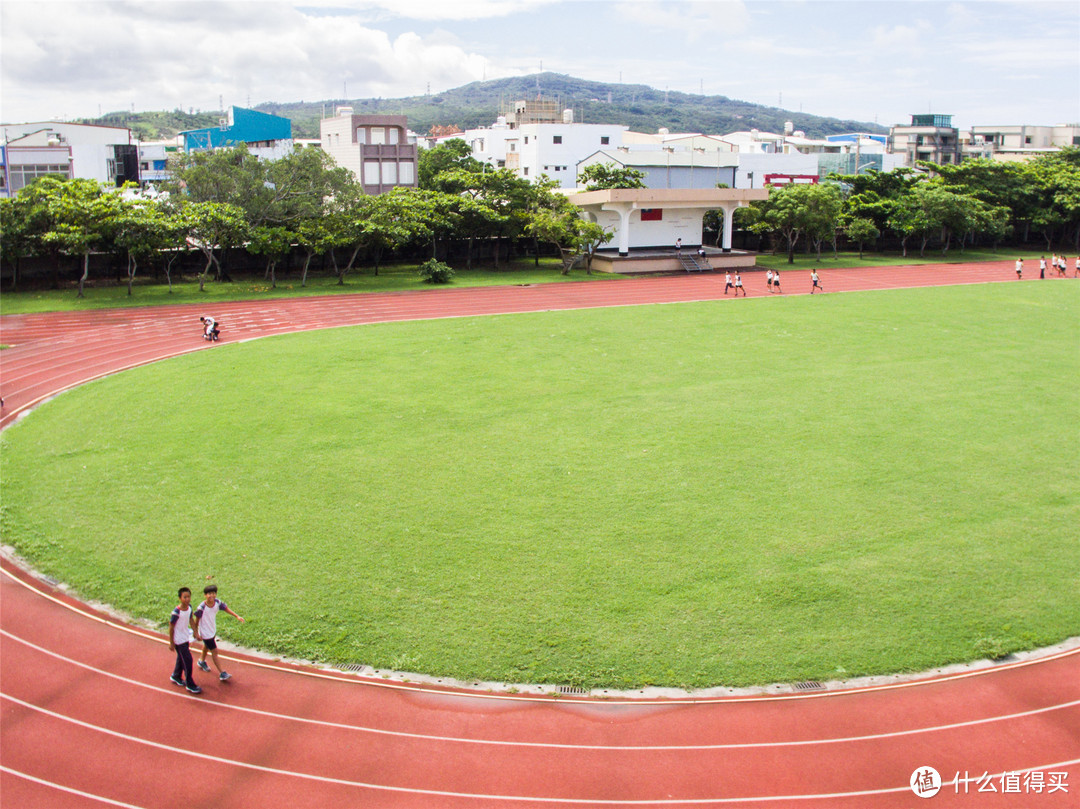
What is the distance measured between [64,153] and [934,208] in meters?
60.8

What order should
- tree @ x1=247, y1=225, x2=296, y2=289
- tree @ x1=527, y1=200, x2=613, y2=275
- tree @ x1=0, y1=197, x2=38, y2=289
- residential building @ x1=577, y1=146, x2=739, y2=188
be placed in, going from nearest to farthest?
tree @ x1=0, y1=197, x2=38, y2=289
tree @ x1=247, y1=225, x2=296, y2=289
tree @ x1=527, y1=200, x2=613, y2=275
residential building @ x1=577, y1=146, x2=739, y2=188

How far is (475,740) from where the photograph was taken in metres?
9.01

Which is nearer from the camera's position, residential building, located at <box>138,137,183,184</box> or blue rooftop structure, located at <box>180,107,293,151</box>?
blue rooftop structure, located at <box>180,107,293,151</box>

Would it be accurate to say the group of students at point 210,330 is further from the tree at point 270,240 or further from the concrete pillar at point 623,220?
the concrete pillar at point 623,220

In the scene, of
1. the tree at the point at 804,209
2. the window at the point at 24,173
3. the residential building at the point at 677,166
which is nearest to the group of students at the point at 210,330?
the tree at the point at 804,209

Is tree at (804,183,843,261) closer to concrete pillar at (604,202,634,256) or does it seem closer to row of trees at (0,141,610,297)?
concrete pillar at (604,202,634,256)

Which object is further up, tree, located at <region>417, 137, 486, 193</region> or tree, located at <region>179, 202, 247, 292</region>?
tree, located at <region>417, 137, 486, 193</region>

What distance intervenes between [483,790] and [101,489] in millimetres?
10563

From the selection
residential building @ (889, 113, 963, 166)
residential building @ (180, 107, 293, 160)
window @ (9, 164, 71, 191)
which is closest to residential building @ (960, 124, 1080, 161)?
residential building @ (889, 113, 963, 166)

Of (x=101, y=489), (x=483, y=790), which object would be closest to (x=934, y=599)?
(x=483, y=790)

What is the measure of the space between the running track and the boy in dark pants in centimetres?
15

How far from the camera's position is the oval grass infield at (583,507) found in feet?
35.4

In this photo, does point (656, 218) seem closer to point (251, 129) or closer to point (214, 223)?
point (214, 223)

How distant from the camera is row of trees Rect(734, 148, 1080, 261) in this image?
156 feet
